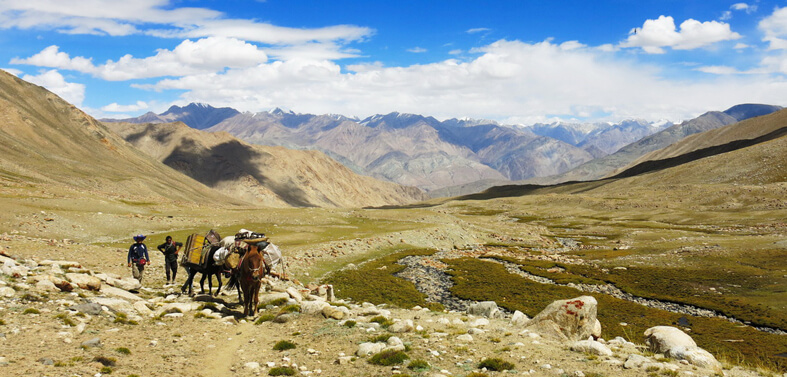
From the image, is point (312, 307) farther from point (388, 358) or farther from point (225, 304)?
point (388, 358)

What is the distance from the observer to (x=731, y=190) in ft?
449

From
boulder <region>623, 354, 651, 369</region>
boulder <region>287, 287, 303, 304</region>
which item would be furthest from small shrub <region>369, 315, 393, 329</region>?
boulder <region>623, 354, 651, 369</region>

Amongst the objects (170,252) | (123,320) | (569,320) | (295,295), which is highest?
(170,252)

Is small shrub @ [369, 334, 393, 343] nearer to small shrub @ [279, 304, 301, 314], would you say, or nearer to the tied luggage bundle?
small shrub @ [279, 304, 301, 314]

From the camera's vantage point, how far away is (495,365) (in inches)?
531

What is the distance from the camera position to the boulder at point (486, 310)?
24.1 metres

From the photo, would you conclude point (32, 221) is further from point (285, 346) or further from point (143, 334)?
point (285, 346)

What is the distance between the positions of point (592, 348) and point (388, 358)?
24.9 ft

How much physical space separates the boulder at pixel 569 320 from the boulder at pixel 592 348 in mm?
2615

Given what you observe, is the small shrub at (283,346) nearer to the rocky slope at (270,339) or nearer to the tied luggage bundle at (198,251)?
the rocky slope at (270,339)

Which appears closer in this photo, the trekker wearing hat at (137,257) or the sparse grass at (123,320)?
the sparse grass at (123,320)

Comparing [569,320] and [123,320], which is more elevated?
[123,320]

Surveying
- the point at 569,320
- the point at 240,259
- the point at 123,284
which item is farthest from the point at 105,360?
the point at 569,320

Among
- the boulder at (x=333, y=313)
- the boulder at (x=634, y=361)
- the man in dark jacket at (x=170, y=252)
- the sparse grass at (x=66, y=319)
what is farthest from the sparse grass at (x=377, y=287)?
the sparse grass at (x=66, y=319)
